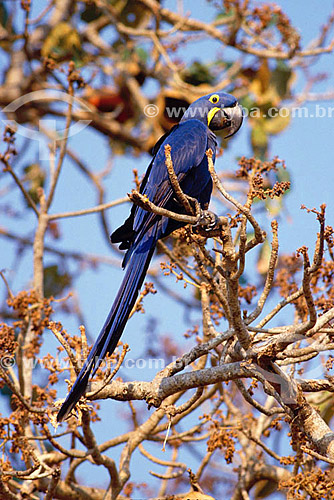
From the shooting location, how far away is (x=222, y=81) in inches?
268

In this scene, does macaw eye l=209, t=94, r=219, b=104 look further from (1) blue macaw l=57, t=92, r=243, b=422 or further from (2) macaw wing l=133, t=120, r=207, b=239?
(2) macaw wing l=133, t=120, r=207, b=239

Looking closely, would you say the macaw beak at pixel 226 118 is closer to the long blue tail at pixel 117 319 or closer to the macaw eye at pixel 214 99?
the macaw eye at pixel 214 99

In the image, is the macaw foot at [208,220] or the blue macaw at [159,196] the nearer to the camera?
the macaw foot at [208,220]

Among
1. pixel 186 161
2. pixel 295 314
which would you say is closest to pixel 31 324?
pixel 186 161

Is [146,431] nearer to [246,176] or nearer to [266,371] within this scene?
[266,371]

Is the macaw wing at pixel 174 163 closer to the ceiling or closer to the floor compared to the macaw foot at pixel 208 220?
closer to the ceiling

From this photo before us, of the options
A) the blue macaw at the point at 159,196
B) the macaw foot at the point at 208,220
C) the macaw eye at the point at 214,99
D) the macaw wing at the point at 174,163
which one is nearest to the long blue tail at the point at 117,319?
the blue macaw at the point at 159,196

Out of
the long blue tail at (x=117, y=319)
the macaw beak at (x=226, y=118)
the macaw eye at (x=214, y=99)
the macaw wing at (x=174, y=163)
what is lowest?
the long blue tail at (x=117, y=319)

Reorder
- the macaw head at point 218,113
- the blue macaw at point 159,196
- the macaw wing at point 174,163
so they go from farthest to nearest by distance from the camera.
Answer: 1. the macaw head at point 218,113
2. the macaw wing at point 174,163
3. the blue macaw at point 159,196

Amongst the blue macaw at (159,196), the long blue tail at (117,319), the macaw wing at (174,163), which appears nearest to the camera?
the long blue tail at (117,319)

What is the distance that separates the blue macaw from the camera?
2.79 metres

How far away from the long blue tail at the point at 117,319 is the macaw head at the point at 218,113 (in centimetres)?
141

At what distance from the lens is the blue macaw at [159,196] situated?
2.79m

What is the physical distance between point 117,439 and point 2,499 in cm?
103
